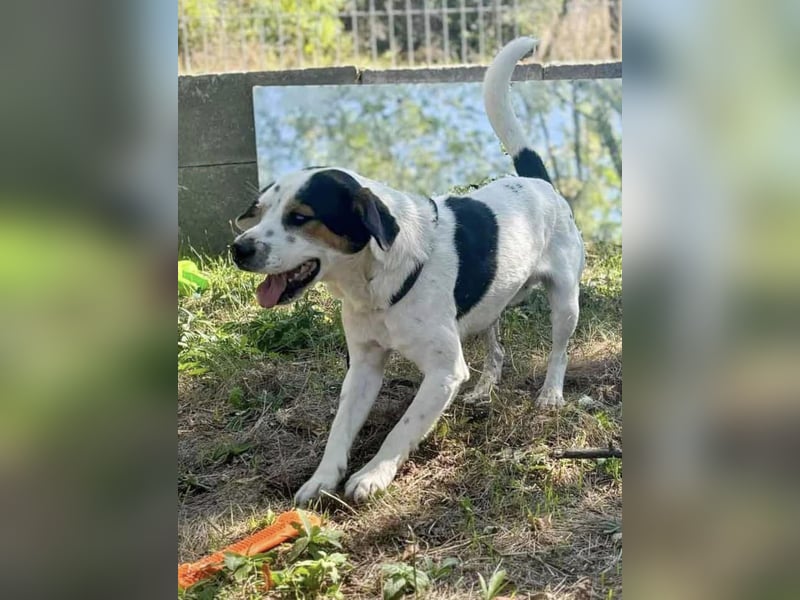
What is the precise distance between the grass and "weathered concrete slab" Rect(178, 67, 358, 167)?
1845 mm

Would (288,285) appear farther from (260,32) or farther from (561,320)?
(260,32)

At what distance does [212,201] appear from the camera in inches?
247

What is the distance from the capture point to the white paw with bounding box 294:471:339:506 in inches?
109

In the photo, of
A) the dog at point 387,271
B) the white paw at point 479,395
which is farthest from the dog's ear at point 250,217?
the white paw at point 479,395

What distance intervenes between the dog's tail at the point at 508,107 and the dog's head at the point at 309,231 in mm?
1400

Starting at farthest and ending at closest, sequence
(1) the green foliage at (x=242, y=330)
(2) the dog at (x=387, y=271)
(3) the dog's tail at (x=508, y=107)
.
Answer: (1) the green foliage at (x=242, y=330)
(3) the dog's tail at (x=508, y=107)
(2) the dog at (x=387, y=271)

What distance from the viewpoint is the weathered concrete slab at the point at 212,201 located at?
6.25m

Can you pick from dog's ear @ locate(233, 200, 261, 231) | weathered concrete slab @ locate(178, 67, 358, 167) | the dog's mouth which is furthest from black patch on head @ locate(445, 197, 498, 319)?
weathered concrete slab @ locate(178, 67, 358, 167)

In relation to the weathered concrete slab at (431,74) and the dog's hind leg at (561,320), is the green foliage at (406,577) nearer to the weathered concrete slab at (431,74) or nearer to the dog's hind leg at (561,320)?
the dog's hind leg at (561,320)

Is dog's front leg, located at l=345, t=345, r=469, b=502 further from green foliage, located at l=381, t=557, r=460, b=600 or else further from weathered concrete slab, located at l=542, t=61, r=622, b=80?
weathered concrete slab, located at l=542, t=61, r=622, b=80

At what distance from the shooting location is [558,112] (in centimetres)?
662
